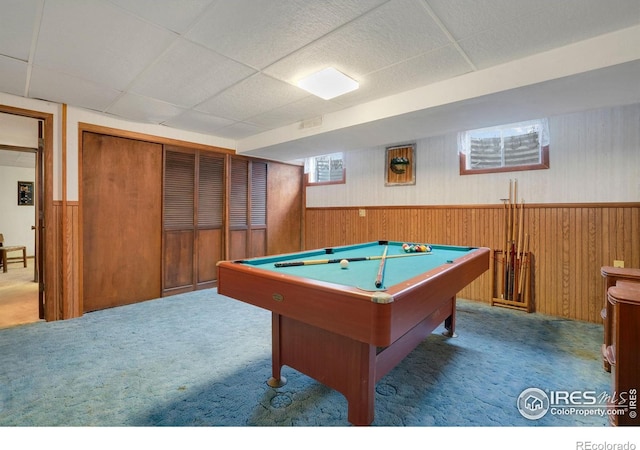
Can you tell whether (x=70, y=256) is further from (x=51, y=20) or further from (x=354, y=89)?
(x=354, y=89)

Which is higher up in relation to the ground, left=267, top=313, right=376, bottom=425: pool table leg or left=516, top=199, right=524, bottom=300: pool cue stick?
left=516, top=199, right=524, bottom=300: pool cue stick

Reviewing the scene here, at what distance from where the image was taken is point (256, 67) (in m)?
2.31

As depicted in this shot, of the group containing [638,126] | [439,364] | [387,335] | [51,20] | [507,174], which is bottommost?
[439,364]

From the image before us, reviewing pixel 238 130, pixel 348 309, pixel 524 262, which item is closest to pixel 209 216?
pixel 238 130

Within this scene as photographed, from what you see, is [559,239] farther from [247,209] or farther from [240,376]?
[247,209]

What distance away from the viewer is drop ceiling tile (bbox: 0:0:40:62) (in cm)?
161

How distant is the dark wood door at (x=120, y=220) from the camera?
3.32m

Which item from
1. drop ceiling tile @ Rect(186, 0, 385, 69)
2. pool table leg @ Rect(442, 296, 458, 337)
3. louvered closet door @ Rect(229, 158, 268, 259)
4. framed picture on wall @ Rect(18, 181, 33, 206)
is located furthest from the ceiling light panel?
framed picture on wall @ Rect(18, 181, 33, 206)

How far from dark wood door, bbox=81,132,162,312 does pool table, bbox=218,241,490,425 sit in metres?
2.39

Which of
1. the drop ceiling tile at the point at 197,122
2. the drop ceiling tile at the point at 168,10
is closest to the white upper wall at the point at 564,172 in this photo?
the drop ceiling tile at the point at 197,122

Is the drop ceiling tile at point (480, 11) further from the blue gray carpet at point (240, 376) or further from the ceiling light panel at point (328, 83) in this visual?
the blue gray carpet at point (240, 376)

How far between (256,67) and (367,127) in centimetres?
138

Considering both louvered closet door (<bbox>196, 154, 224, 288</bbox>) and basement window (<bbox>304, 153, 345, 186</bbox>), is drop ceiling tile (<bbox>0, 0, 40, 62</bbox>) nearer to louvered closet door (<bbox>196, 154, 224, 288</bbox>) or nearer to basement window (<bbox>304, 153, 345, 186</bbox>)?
louvered closet door (<bbox>196, 154, 224, 288</bbox>)
